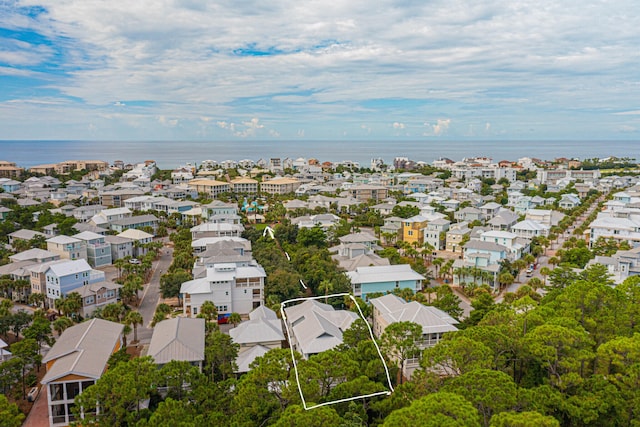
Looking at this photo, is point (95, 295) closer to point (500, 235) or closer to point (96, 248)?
point (96, 248)

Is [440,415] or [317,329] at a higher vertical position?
[440,415]

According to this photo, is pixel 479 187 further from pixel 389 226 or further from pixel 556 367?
pixel 556 367

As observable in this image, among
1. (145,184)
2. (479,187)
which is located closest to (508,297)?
(479,187)

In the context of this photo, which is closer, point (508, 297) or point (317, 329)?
point (317, 329)

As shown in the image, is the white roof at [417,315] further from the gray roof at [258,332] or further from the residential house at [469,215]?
the residential house at [469,215]

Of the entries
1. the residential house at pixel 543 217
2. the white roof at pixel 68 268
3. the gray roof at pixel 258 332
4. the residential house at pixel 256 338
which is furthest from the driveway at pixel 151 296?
the residential house at pixel 543 217

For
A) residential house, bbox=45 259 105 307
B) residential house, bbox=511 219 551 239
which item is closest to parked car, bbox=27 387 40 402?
residential house, bbox=45 259 105 307
